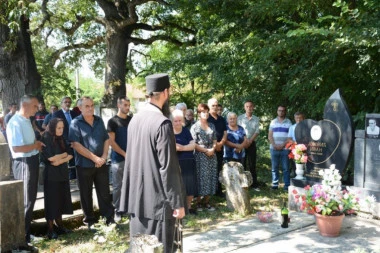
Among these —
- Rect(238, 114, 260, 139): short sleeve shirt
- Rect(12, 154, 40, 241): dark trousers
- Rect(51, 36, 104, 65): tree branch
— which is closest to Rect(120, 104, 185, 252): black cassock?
Rect(12, 154, 40, 241): dark trousers

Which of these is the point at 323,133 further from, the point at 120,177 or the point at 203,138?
the point at 120,177

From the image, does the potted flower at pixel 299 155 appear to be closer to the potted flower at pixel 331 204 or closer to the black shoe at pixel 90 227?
the potted flower at pixel 331 204

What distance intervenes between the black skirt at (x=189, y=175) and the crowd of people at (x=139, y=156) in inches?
0.6

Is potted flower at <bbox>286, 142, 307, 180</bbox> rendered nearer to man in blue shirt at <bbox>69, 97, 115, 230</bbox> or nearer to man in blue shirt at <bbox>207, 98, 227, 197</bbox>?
man in blue shirt at <bbox>207, 98, 227, 197</bbox>

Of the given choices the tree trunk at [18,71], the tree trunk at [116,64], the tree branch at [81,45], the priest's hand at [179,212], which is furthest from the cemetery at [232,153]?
the tree branch at [81,45]

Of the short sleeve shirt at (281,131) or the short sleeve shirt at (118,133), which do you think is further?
the short sleeve shirt at (281,131)

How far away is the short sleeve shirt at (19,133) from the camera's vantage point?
5320mm

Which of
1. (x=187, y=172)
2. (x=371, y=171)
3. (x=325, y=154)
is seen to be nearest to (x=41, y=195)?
(x=187, y=172)

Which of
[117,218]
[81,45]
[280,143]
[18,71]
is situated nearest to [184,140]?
[117,218]

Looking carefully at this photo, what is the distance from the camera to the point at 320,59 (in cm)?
758

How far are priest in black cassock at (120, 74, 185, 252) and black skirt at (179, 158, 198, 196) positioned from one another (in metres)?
2.77

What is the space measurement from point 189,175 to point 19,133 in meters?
2.66

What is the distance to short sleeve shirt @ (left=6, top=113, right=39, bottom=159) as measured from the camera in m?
5.32

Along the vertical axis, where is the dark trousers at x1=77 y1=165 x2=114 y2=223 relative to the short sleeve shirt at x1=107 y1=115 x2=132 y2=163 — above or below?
below
